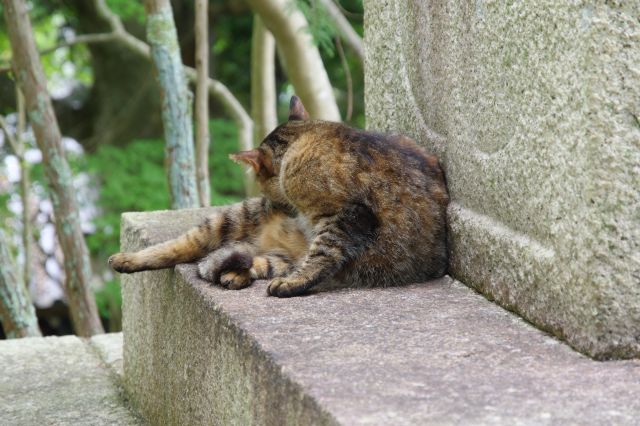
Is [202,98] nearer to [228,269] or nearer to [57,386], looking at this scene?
[57,386]

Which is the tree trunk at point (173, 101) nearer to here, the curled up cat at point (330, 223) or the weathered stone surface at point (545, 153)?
the curled up cat at point (330, 223)

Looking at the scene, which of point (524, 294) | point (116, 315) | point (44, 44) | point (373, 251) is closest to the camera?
point (524, 294)

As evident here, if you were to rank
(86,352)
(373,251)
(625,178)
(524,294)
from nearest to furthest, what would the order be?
(625,178)
(524,294)
(373,251)
(86,352)

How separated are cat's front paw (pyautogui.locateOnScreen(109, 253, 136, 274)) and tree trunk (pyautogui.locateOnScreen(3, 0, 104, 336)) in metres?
2.23

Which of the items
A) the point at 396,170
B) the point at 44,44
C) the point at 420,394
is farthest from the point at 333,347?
the point at 44,44

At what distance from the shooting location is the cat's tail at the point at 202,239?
12.0ft

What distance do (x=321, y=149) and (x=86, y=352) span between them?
2241 mm

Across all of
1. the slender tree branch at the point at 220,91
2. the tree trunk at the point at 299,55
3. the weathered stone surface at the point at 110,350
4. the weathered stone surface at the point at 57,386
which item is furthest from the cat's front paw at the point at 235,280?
the slender tree branch at the point at 220,91

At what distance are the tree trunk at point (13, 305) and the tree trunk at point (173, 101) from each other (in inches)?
40.9

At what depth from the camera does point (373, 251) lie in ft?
10.6

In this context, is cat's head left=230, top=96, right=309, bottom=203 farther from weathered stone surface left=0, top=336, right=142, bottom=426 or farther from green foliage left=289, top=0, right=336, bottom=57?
green foliage left=289, top=0, right=336, bottom=57

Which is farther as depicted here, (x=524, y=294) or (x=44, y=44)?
(x=44, y=44)

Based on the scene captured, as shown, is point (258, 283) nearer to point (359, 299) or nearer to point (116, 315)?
point (359, 299)

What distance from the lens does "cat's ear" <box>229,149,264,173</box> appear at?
141 inches
